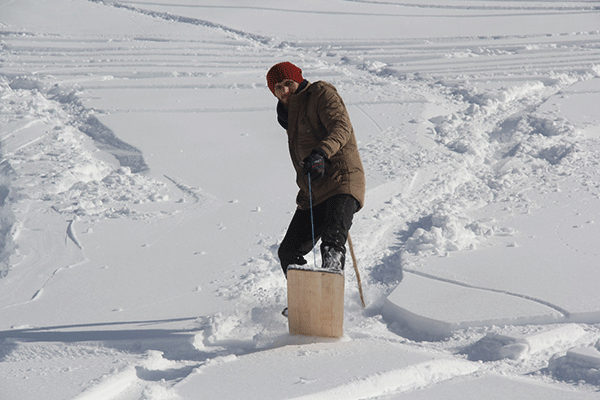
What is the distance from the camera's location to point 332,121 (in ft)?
7.76

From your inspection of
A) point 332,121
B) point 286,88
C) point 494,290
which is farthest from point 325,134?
point 494,290

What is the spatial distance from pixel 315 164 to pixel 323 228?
1.17 ft

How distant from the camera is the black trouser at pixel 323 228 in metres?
2.39

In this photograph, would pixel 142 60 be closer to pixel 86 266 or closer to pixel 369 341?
pixel 86 266

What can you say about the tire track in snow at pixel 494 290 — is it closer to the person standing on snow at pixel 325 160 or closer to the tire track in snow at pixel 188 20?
the person standing on snow at pixel 325 160

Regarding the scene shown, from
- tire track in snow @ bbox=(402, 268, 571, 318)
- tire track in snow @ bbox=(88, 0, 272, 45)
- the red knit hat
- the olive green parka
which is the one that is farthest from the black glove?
tire track in snow @ bbox=(88, 0, 272, 45)

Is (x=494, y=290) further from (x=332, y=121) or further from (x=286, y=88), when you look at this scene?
(x=286, y=88)

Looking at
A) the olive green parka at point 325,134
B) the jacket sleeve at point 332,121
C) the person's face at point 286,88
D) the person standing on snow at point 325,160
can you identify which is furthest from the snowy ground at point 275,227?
the person's face at point 286,88

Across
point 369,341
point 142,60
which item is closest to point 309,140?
point 369,341

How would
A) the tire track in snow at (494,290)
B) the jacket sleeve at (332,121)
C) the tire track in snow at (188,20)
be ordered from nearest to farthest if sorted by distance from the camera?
1. the jacket sleeve at (332,121)
2. the tire track in snow at (494,290)
3. the tire track in snow at (188,20)

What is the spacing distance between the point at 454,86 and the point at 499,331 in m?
4.94

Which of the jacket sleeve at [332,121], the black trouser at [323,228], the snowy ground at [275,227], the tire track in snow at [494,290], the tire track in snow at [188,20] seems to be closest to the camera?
the snowy ground at [275,227]

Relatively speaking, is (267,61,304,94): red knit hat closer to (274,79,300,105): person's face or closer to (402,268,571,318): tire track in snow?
(274,79,300,105): person's face

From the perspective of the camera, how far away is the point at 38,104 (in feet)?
21.3
